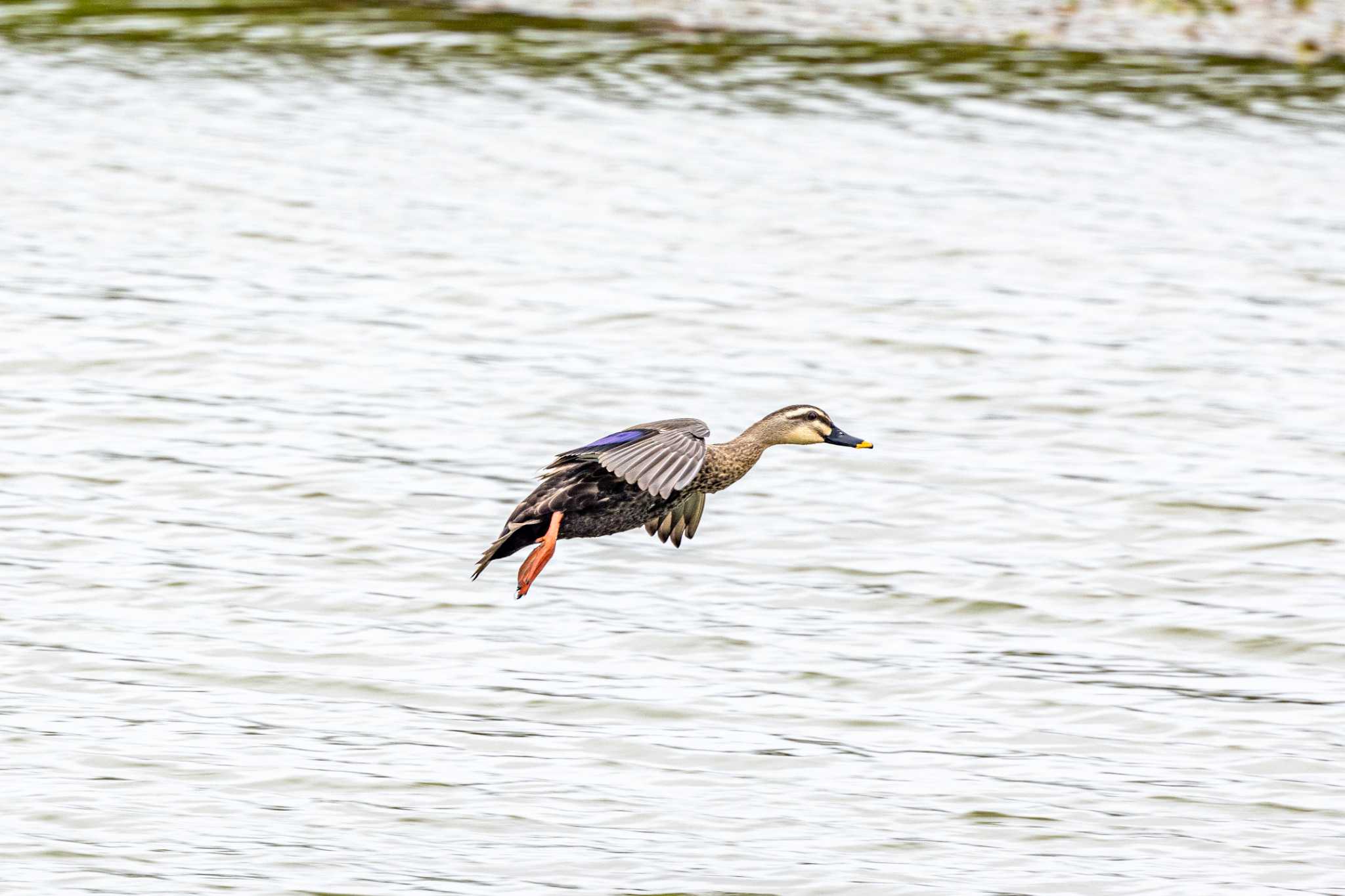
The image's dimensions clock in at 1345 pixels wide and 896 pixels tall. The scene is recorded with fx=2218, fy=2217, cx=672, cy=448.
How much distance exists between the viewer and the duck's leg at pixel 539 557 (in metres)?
7.46

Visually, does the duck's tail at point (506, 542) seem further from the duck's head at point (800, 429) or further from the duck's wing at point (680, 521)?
the duck's head at point (800, 429)

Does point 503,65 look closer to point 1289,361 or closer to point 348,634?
point 1289,361

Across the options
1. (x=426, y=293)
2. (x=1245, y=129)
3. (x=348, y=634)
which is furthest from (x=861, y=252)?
(x=348, y=634)

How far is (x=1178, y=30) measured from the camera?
26.0 m

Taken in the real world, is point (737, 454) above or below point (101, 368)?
above

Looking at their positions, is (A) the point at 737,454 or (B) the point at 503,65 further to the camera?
(B) the point at 503,65

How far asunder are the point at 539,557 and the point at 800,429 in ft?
4.68

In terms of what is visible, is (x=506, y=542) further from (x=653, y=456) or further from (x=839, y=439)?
(x=839, y=439)

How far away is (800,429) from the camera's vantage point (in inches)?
338

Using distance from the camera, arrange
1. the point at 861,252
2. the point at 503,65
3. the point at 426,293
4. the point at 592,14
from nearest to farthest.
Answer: the point at 426,293 → the point at 861,252 → the point at 503,65 → the point at 592,14

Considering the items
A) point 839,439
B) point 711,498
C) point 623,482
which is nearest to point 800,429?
point 839,439

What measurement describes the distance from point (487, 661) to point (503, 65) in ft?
49.7

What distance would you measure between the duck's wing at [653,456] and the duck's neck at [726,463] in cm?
25

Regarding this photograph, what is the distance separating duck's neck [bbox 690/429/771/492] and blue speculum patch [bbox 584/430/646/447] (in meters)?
0.43
